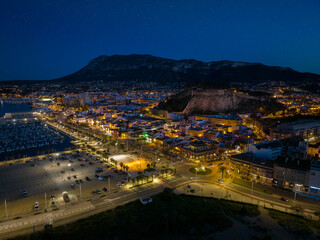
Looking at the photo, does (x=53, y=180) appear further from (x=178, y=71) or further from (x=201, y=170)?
(x=178, y=71)

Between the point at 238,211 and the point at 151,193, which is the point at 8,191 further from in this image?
the point at 238,211

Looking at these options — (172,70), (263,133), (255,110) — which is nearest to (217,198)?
(263,133)

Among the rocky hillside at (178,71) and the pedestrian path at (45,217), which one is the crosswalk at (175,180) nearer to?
the pedestrian path at (45,217)

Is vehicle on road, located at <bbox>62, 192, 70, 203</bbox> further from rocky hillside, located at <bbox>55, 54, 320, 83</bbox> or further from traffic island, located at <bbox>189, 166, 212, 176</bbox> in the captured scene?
rocky hillside, located at <bbox>55, 54, 320, 83</bbox>

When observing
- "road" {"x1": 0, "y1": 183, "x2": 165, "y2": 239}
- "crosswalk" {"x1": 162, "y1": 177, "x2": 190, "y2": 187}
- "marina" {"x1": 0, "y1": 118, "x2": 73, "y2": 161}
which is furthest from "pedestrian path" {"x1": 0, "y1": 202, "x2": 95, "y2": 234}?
"marina" {"x1": 0, "y1": 118, "x2": 73, "y2": 161}

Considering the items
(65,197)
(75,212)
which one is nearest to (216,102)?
(65,197)
